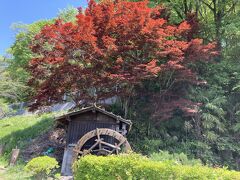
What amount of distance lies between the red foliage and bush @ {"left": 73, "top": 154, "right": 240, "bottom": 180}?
3.83 metres

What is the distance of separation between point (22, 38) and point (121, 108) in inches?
769

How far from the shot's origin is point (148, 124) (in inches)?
436

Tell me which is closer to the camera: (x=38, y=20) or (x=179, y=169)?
(x=179, y=169)

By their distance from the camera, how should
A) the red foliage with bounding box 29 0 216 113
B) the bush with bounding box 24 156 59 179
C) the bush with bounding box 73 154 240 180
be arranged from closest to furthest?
the bush with bounding box 73 154 240 180 < the bush with bounding box 24 156 59 179 < the red foliage with bounding box 29 0 216 113

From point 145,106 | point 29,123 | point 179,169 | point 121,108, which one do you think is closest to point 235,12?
point 145,106

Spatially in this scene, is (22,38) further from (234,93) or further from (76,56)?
(234,93)

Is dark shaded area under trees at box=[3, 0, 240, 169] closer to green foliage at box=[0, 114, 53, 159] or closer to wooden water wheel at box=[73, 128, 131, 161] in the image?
wooden water wheel at box=[73, 128, 131, 161]

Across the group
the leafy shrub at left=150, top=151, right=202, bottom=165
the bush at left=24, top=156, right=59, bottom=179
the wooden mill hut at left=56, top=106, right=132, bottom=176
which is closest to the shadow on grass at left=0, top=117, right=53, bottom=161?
the wooden mill hut at left=56, top=106, right=132, bottom=176

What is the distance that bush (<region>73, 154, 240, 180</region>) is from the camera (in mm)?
4875

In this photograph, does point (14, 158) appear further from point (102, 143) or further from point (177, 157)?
point (177, 157)

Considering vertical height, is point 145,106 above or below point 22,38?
below

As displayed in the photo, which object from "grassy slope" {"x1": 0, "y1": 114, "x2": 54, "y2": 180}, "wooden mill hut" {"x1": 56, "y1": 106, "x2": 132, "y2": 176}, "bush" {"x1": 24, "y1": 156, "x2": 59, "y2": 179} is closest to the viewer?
"bush" {"x1": 24, "y1": 156, "x2": 59, "y2": 179}

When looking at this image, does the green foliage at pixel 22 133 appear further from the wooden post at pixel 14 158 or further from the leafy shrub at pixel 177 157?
the leafy shrub at pixel 177 157

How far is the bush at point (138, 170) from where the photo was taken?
4.88 m
